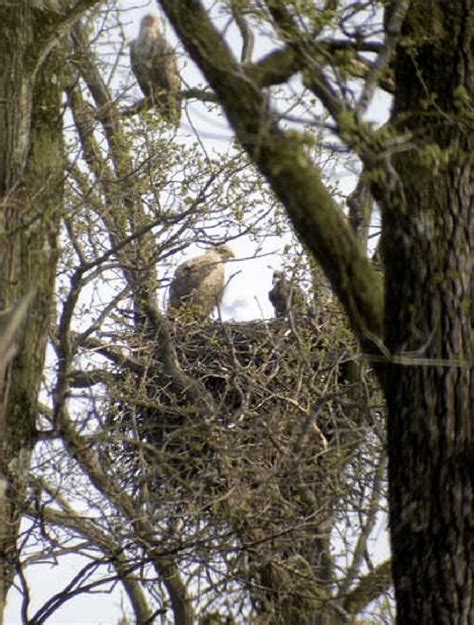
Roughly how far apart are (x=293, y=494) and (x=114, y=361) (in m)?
3.23

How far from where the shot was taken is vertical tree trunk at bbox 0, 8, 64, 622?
26.3ft

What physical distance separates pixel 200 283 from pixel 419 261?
9280 mm

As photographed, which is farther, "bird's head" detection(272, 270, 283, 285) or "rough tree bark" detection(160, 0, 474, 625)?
"bird's head" detection(272, 270, 283, 285)

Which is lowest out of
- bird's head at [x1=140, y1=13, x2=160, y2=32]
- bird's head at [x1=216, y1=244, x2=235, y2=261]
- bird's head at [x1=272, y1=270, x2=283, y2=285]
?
bird's head at [x1=272, y1=270, x2=283, y2=285]

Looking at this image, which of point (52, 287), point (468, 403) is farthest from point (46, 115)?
point (468, 403)

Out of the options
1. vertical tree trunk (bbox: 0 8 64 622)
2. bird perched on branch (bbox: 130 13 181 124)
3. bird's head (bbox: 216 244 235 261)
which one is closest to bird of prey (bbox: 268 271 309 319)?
bird's head (bbox: 216 244 235 261)

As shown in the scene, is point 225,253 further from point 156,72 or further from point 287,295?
point 287,295

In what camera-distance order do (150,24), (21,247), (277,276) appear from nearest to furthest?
(21,247) → (277,276) → (150,24)

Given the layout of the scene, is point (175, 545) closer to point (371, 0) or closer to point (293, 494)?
point (293, 494)

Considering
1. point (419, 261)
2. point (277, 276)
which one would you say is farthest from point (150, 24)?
point (419, 261)

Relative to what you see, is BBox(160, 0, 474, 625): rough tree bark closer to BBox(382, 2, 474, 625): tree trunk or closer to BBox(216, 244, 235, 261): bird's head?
BBox(382, 2, 474, 625): tree trunk

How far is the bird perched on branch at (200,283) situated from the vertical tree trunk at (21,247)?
5876 millimetres

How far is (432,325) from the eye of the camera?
266 inches

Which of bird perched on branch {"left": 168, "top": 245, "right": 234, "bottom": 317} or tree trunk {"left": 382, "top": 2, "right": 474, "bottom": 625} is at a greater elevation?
bird perched on branch {"left": 168, "top": 245, "right": 234, "bottom": 317}
